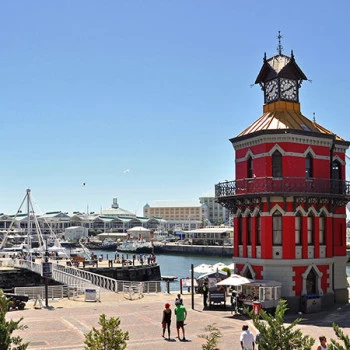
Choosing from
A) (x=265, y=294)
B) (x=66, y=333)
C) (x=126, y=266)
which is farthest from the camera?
(x=126, y=266)

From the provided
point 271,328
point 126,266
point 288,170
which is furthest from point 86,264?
point 271,328

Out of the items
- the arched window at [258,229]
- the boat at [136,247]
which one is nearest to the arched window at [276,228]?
the arched window at [258,229]

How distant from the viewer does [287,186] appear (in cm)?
3006

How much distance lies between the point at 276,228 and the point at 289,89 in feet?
30.0

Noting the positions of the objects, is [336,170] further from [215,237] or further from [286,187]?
[215,237]

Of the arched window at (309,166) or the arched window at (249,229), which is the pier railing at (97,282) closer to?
the arched window at (249,229)

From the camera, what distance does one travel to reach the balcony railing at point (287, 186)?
30062 millimetres

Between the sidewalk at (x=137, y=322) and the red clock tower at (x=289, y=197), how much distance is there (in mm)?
2615

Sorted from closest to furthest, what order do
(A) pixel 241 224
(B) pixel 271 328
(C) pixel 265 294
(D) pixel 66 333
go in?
1. (B) pixel 271 328
2. (D) pixel 66 333
3. (C) pixel 265 294
4. (A) pixel 241 224

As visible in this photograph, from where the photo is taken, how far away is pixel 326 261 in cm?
3158

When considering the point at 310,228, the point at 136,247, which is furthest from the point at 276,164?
the point at 136,247

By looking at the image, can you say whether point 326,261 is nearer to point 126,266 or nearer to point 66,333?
point 66,333

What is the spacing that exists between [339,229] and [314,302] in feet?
21.0

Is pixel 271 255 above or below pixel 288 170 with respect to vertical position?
below
